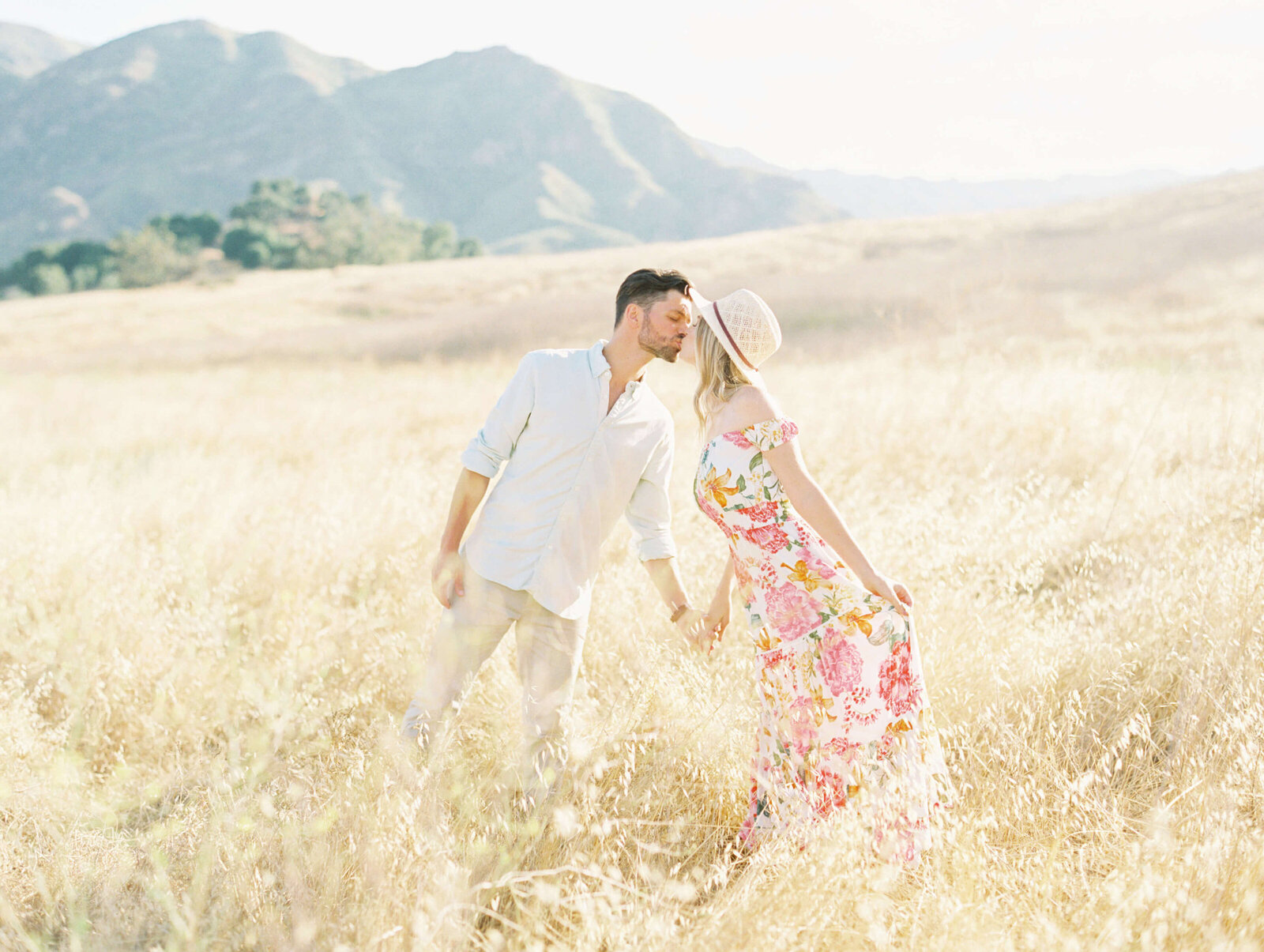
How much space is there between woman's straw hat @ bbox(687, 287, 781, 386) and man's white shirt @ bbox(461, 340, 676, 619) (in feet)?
1.37

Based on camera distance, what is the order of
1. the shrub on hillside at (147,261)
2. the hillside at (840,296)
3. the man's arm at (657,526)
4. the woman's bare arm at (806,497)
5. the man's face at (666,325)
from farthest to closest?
the shrub on hillside at (147,261), the hillside at (840,296), the man's arm at (657,526), the man's face at (666,325), the woman's bare arm at (806,497)

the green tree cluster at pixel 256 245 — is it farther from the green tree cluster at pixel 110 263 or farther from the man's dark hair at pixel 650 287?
the man's dark hair at pixel 650 287

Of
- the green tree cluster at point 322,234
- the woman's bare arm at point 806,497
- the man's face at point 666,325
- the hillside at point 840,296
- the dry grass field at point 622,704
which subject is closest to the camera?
the dry grass field at point 622,704

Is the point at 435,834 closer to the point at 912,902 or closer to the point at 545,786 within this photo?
the point at 545,786

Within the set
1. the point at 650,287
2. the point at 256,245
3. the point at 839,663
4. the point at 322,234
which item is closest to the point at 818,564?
the point at 839,663

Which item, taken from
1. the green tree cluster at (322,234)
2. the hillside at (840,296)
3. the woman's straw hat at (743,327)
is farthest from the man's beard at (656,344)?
the green tree cluster at (322,234)

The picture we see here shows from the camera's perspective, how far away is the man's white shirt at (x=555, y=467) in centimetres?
270

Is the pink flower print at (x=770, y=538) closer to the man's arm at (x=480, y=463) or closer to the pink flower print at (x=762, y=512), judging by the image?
the pink flower print at (x=762, y=512)

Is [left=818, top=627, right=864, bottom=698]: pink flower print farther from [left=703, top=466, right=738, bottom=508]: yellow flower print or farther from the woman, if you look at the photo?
[left=703, top=466, right=738, bottom=508]: yellow flower print

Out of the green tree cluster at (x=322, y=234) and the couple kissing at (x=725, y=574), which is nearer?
the couple kissing at (x=725, y=574)

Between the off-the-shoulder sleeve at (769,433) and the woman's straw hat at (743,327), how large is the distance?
0.13 m

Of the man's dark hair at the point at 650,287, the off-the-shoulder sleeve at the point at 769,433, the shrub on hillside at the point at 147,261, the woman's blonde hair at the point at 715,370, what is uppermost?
the shrub on hillside at the point at 147,261

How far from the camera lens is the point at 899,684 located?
2404 mm

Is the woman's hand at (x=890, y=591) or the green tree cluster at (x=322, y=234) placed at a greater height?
the green tree cluster at (x=322, y=234)
